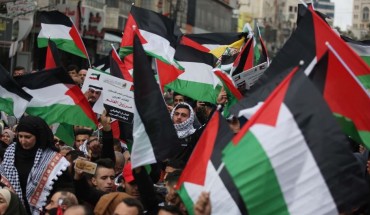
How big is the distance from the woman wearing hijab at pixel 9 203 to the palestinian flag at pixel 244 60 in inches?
166

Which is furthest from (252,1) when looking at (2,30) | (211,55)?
(211,55)

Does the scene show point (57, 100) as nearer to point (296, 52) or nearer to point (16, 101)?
point (16, 101)

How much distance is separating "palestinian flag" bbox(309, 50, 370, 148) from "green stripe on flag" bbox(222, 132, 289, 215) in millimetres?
837

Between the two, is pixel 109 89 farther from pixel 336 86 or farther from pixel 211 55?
pixel 336 86

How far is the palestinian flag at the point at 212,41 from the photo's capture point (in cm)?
1302

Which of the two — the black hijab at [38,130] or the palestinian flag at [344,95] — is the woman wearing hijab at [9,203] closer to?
the black hijab at [38,130]

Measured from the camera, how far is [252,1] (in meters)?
117

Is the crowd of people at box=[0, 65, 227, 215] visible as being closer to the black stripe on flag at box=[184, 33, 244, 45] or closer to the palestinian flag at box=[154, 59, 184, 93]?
the palestinian flag at box=[154, 59, 184, 93]

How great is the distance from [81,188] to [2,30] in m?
18.9

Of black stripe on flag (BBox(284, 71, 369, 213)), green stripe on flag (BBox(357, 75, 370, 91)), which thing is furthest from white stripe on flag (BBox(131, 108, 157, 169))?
green stripe on flag (BBox(357, 75, 370, 91))

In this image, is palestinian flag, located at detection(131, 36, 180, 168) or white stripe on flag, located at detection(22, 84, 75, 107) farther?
white stripe on flag, located at detection(22, 84, 75, 107)

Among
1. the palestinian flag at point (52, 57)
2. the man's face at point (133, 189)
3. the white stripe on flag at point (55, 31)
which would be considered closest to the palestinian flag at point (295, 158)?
the man's face at point (133, 189)

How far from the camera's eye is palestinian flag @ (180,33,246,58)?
13023 mm

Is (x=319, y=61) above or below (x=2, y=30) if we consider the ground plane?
above
